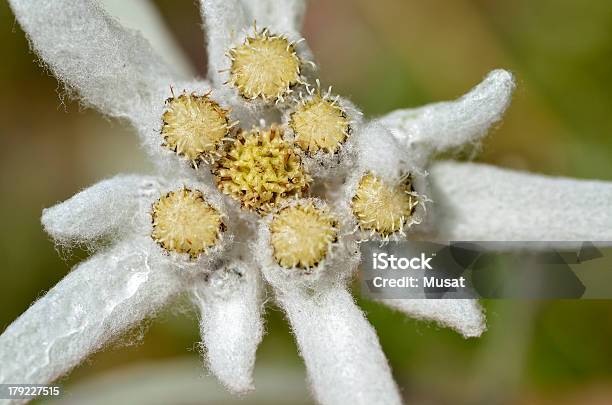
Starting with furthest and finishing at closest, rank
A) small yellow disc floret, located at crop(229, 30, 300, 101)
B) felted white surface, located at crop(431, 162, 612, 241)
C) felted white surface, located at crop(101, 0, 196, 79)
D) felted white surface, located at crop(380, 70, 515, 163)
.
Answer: felted white surface, located at crop(101, 0, 196, 79), felted white surface, located at crop(431, 162, 612, 241), felted white surface, located at crop(380, 70, 515, 163), small yellow disc floret, located at crop(229, 30, 300, 101)

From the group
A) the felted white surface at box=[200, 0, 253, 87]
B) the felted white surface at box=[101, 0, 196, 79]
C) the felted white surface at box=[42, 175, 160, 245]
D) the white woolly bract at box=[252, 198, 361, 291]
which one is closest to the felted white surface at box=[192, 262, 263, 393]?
the white woolly bract at box=[252, 198, 361, 291]

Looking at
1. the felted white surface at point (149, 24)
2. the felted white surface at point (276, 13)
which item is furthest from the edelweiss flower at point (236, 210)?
the felted white surface at point (149, 24)

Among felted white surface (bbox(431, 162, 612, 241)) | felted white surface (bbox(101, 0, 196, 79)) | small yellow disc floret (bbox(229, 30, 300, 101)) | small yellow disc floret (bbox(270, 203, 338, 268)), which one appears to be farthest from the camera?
felted white surface (bbox(101, 0, 196, 79))

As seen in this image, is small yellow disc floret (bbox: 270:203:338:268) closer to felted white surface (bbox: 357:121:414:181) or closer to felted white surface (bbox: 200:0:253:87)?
felted white surface (bbox: 357:121:414:181)

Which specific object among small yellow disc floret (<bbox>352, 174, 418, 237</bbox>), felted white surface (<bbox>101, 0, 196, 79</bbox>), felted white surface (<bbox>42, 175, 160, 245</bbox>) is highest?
felted white surface (<bbox>101, 0, 196, 79</bbox>)

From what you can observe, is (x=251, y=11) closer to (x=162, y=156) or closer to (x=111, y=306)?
(x=162, y=156)

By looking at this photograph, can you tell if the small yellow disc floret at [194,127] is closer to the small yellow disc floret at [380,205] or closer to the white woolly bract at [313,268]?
the white woolly bract at [313,268]

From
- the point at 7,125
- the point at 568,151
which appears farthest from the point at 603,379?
the point at 7,125

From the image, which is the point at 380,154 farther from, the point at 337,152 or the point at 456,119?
the point at 456,119
